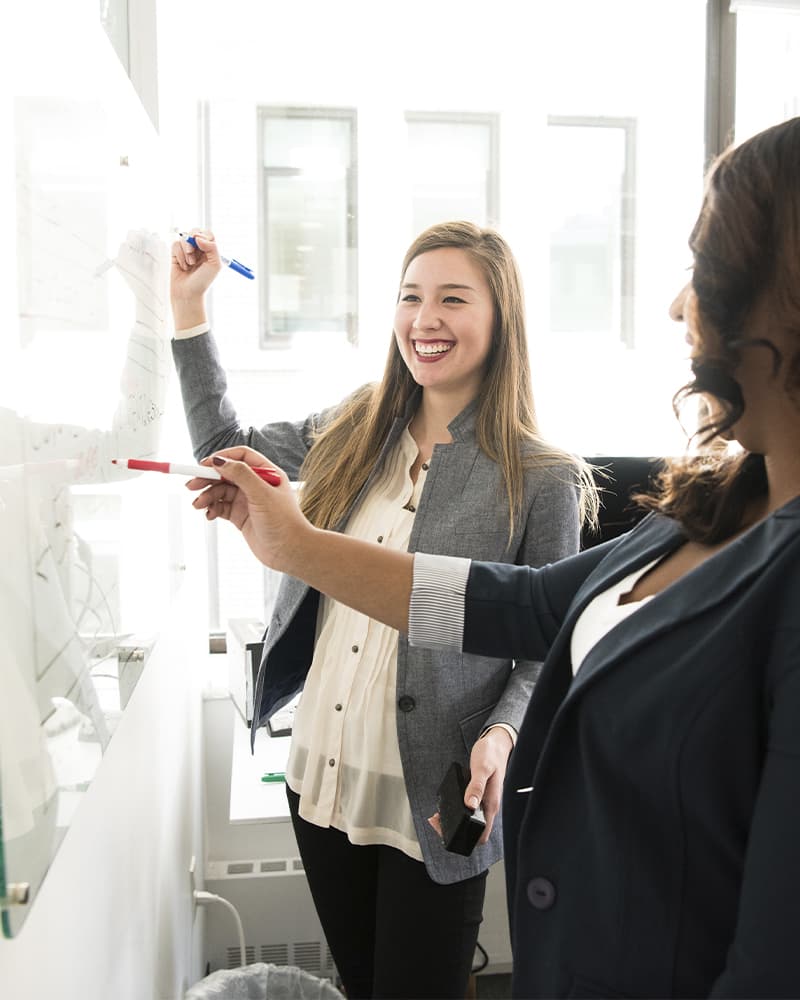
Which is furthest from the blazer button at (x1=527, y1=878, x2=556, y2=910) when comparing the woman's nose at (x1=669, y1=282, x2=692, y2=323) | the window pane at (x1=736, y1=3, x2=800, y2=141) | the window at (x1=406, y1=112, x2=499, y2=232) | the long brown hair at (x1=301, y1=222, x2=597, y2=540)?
the window pane at (x1=736, y1=3, x2=800, y2=141)

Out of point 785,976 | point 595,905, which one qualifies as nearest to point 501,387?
point 595,905

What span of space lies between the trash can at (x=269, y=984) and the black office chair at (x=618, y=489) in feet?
3.68

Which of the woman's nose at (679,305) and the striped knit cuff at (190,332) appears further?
the striped knit cuff at (190,332)

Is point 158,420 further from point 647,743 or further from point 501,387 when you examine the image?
point 647,743

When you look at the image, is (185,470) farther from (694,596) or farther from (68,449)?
(694,596)

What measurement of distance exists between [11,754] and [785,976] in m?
0.57

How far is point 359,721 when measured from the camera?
141 centimetres

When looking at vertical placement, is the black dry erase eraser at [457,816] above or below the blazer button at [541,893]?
below

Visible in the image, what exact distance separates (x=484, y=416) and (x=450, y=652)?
1.29 ft

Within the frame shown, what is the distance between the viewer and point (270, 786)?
74.7 inches

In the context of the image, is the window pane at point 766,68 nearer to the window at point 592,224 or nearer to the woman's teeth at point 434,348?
the window at point 592,224

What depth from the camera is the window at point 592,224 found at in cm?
296

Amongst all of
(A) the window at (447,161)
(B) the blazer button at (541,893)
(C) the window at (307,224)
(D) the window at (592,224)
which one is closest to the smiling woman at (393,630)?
(B) the blazer button at (541,893)

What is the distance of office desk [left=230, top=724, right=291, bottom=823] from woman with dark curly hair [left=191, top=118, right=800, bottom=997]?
2.91 ft
